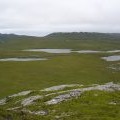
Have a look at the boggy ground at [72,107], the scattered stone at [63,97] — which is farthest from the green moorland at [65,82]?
the scattered stone at [63,97]

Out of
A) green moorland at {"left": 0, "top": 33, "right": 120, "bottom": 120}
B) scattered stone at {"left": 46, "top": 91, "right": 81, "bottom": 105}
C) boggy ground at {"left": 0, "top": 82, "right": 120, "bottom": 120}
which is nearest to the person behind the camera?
boggy ground at {"left": 0, "top": 82, "right": 120, "bottom": 120}

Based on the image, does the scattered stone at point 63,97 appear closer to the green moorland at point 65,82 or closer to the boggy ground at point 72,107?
the boggy ground at point 72,107

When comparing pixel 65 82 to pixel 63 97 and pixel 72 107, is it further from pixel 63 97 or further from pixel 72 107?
pixel 72 107

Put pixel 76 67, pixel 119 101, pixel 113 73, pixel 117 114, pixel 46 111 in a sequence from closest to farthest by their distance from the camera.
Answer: pixel 117 114 < pixel 46 111 < pixel 119 101 < pixel 113 73 < pixel 76 67

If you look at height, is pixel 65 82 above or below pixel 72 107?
below

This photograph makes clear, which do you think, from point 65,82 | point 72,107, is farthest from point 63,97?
point 65,82

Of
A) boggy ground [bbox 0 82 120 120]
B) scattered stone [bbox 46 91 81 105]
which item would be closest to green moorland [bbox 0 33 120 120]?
boggy ground [bbox 0 82 120 120]

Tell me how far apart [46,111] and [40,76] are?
60827mm

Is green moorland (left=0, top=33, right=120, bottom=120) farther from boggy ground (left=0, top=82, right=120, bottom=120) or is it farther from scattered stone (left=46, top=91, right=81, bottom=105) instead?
scattered stone (left=46, top=91, right=81, bottom=105)

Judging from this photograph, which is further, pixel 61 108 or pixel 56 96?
pixel 56 96

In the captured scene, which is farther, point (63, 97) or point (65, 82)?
point (65, 82)

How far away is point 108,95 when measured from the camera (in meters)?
53.2

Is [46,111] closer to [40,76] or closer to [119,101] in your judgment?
[119,101]

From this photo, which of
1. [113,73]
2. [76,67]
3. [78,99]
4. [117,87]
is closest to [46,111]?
[78,99]
